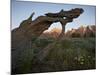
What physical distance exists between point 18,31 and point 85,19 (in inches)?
A: 37.1

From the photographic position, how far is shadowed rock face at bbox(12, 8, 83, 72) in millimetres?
2354

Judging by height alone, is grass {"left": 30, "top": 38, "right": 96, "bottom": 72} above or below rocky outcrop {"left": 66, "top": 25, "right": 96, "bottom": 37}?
below

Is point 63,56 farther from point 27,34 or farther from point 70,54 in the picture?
point 27,34

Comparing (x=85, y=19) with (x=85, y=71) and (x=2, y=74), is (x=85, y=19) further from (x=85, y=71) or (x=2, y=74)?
(x=2, y=74)

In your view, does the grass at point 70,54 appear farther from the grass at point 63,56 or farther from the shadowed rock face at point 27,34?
the shadowed rock face at point 27,34

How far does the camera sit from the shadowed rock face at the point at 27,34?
235 cm

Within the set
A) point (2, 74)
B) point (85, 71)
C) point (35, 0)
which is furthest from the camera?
point (85, 71)

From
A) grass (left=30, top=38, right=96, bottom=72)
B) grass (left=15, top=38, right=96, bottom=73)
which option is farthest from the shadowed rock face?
grass (left=30, top=38, right=96, bottom=72)

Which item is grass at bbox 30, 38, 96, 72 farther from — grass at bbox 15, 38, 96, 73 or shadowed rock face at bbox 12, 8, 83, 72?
shadowed rock face at bbox 12, 8, 83, 72

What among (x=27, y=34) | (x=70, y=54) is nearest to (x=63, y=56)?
(x=70, y=54)

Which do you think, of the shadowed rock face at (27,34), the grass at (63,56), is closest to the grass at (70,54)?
the grass at (63,56)

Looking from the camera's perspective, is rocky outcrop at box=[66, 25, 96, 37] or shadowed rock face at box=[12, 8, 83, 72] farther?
rocky outcrop at box=[66, 25, 96, 37]

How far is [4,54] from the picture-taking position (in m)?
2.30

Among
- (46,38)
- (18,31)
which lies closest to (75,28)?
(46,38)
